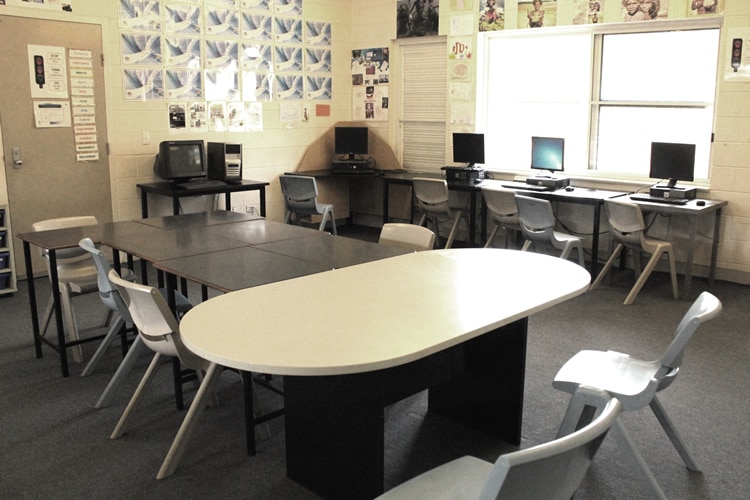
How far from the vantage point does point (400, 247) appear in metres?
3.86

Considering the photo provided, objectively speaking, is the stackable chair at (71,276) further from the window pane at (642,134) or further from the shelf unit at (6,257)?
the window pane at (642,134)

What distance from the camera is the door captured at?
542 centimetres

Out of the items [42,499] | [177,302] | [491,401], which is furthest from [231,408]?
[491,401]

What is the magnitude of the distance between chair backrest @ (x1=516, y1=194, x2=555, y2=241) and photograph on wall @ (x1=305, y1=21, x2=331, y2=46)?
326 centimetres

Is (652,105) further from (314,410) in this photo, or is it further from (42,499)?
(42,499)

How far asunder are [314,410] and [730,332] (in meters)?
3.14

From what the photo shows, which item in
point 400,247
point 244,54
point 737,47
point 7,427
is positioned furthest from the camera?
point 244,54

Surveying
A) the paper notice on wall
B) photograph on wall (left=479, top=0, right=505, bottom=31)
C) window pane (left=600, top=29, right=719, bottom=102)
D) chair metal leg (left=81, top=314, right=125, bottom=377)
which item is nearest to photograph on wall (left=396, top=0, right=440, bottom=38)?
photograph on wall (left=479, top=0, right=505, bottom=31)

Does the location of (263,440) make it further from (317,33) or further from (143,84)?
(317,33)

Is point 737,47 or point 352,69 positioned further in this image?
point 352,69

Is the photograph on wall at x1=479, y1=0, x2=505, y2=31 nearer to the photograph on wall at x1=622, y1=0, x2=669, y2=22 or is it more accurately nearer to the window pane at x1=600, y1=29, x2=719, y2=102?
the window pane at x1=600, y1=29, x2=719, y2=102

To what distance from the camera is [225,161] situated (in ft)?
20.9

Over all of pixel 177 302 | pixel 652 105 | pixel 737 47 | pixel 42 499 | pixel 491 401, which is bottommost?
pixel 42 499

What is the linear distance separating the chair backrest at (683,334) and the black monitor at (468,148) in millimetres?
4301
